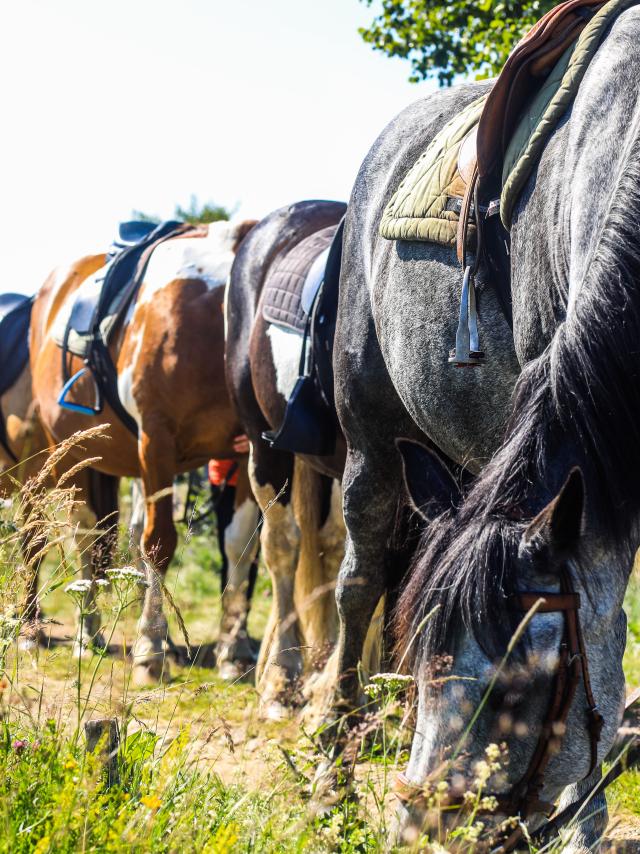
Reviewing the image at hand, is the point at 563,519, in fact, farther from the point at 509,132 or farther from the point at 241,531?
the point at 241,531

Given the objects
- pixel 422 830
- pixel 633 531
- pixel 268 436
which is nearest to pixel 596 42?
A: pixel 633 531

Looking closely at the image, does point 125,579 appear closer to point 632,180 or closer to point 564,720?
point 564,720

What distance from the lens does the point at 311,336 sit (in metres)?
4.14

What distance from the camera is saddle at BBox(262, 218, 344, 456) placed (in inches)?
161

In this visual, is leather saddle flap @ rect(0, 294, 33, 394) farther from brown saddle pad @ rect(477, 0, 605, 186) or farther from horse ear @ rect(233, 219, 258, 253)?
brown saddle pad @ rect(477, 0, 605, 186)

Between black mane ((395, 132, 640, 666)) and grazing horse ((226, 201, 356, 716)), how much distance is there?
2769mm

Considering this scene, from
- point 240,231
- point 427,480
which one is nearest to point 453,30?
point 240,231

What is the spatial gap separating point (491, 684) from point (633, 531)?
43 centimetres

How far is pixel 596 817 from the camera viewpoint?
2.61 m

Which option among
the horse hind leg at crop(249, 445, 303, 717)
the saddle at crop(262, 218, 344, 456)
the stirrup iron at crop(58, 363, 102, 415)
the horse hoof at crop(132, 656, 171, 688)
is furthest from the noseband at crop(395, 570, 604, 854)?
the stirrup iron at crop(58, 363, 102, 415)

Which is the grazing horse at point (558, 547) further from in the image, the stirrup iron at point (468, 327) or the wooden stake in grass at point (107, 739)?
the wooden stake in grass at point (107, 739)

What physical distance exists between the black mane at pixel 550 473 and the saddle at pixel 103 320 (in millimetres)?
4241

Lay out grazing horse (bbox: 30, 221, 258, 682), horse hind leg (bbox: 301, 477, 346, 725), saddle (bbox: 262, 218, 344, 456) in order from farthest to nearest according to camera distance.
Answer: grazing horse (bbox: 30, 221, 258, 682) < horse hind leg (bbox: 301, 477, 346, 725) < saddle (bbox: 262, 218, 344, 456)

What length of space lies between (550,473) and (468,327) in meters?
0.82
